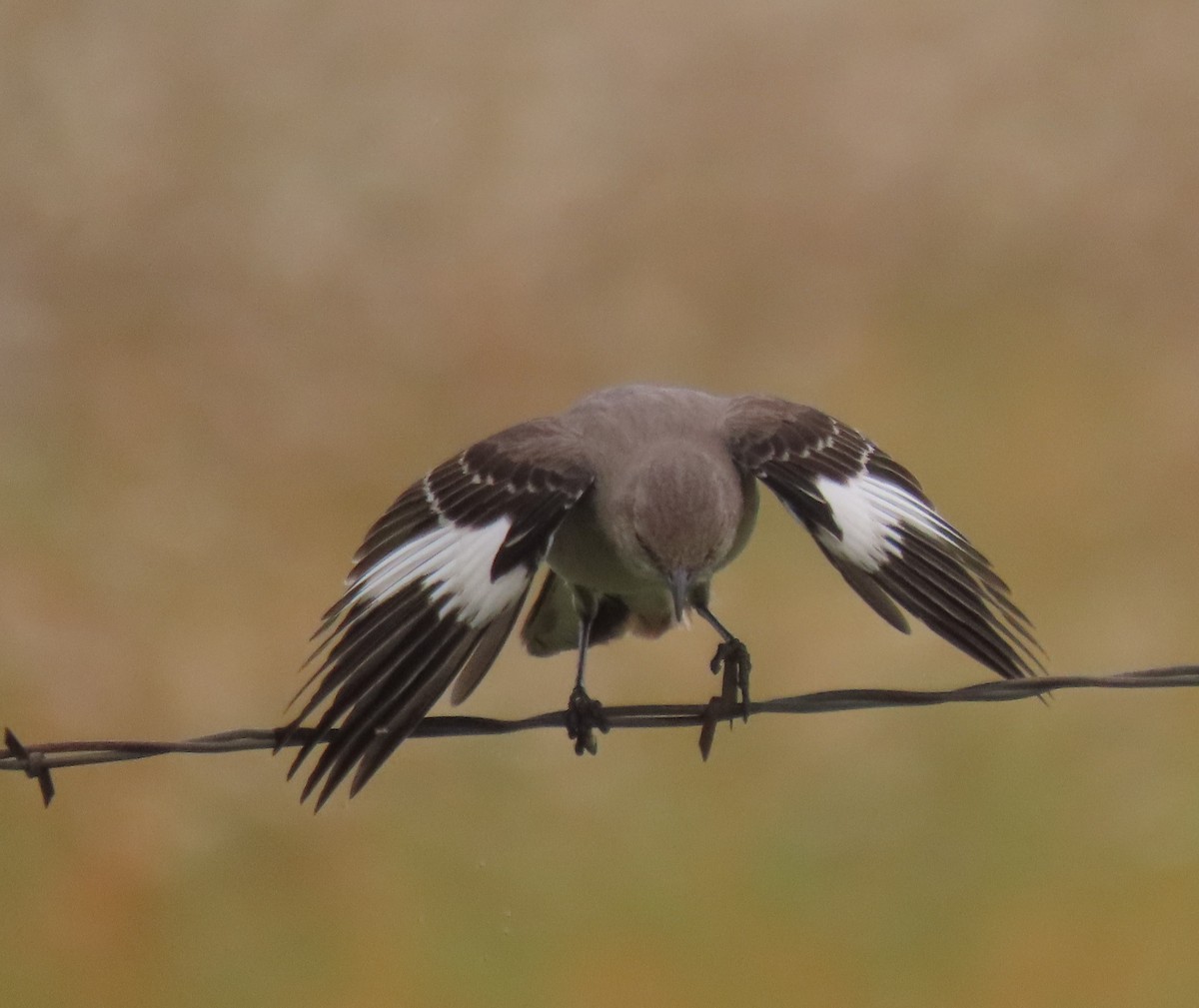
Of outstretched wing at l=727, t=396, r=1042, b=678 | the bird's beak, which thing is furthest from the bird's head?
outstretched wing at l=727, t=396, r=1042, b=678

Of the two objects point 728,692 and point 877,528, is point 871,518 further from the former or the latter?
point 728,692

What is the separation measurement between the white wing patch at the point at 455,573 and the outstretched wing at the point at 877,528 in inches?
22.9

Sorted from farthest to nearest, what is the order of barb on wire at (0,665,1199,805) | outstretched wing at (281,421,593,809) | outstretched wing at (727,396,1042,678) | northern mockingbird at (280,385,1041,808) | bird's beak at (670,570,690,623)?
bird's beak at (670,570,690,623), outstretched wing at (727,396,1042,678), northern mockingbird at (280,385,1041,808), outstretched wing at (281,421,593,809), barb on wire at (0,665,1199,805)

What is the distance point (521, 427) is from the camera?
2.87 metres

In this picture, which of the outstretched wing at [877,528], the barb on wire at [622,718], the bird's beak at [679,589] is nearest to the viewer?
the barb on wire at [622,718]

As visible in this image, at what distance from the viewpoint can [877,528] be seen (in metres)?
2.67

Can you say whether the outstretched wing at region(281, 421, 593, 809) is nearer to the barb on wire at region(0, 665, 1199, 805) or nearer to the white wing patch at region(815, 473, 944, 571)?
the barb on wire at region(0, 665, 1199, 805)

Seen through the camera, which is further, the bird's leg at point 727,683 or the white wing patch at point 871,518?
the white wing patch at point 871,518

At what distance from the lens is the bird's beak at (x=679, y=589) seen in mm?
2668

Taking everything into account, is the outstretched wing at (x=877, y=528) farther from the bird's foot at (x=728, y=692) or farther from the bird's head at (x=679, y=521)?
the bird's foot at (x=728, y=692)

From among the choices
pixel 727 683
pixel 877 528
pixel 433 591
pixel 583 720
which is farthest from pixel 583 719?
pixel 877 528

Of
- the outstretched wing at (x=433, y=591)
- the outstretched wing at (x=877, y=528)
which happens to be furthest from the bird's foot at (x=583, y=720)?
the outstretched wing at (x=877, y=528)

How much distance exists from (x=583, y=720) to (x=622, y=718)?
14.4 inches

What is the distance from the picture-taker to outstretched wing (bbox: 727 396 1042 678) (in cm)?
247
